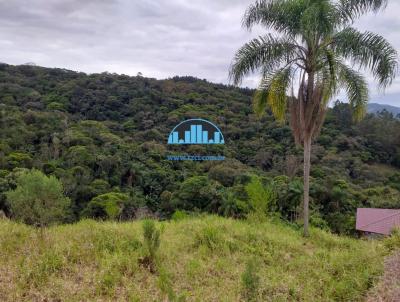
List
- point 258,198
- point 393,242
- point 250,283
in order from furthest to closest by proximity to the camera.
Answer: point 258,198 < point 393,242 < point 250,283

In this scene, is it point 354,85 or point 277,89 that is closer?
point 354,85

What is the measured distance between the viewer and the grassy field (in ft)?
13.3

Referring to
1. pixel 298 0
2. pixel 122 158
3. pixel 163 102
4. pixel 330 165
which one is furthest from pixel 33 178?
pixel 163 102

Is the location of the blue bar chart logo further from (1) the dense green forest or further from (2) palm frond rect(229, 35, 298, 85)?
(2) palm frond rect(229, 35, 298, 85)

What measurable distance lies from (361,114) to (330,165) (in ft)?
56.8

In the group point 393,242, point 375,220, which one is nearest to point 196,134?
point 375,220

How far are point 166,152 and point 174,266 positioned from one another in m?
21.0

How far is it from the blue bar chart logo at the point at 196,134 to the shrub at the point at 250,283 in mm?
19066

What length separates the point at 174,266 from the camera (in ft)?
16.1

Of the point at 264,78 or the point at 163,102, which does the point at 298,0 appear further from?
the point at 163,102

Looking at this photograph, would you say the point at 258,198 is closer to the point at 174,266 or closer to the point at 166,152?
the point at 174,266

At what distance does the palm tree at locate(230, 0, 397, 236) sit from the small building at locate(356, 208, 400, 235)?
4.47 metres

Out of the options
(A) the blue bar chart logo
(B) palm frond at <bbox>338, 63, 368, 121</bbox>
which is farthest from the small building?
(A) the blue bar chart logo

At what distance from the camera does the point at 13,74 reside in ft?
129
